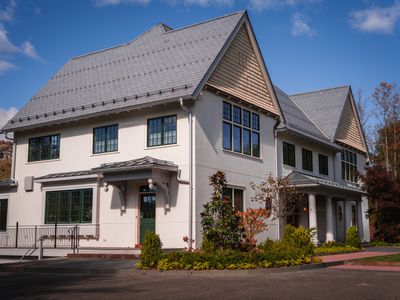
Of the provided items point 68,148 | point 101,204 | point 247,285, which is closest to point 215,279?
point 247,285

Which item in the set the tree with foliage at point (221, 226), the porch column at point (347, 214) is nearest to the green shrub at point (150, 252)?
the tree with foliage at point (221, 226)

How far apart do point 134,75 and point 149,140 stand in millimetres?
4057

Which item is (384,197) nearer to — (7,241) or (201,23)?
(201,23)

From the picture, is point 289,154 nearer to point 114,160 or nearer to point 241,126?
point 241,126

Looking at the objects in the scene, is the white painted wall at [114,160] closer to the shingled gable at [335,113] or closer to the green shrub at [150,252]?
the green shrub at [150,252]

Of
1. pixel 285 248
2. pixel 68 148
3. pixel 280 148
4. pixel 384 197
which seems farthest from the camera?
pixel 384 197

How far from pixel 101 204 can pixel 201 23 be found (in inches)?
418

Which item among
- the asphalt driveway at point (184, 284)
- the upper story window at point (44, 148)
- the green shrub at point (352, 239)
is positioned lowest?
the asphalt driveway at point (184, 284)

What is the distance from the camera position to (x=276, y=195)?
25.4 metres

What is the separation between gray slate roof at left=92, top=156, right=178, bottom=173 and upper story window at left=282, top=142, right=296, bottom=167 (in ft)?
31.9

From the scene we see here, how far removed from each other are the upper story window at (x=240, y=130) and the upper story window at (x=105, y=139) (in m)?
5.09

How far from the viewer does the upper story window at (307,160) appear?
30598 mm

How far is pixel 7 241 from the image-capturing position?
24844 mm

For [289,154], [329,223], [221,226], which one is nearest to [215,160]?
[221,226]
